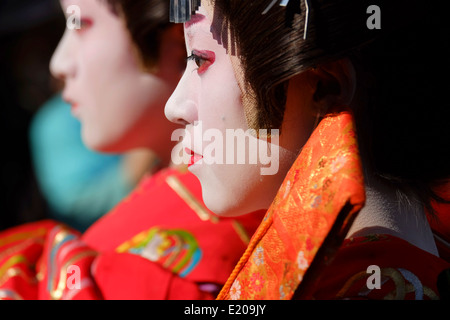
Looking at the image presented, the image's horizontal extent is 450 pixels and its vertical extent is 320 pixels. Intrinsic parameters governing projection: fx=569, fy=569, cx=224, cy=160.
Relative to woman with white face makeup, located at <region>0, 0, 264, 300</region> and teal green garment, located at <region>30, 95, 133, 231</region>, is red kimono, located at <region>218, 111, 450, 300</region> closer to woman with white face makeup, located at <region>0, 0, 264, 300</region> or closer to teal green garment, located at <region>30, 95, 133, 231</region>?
woman with white face makeup, located at <region>0, 0, 264, 300</region>

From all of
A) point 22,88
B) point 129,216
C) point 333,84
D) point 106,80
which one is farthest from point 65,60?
point 22,88

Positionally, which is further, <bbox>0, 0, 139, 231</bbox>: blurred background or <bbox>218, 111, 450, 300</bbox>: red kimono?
<bbox>0, 0, 139, 231</bbox>: blurred background

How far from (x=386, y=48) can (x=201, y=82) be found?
22cm

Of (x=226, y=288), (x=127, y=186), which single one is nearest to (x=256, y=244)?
(x=226, y=288)

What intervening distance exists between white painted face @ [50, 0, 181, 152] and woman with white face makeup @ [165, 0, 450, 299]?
1.30ft

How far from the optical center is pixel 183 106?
0.70 meters

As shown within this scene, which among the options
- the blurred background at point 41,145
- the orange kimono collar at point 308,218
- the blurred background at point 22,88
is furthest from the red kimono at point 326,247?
the blurred background at point 22,88

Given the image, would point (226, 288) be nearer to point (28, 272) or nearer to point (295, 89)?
point (295, 89)

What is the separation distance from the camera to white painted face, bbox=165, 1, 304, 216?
67 centimetres

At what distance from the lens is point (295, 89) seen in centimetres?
65

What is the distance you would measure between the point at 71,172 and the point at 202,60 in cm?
145

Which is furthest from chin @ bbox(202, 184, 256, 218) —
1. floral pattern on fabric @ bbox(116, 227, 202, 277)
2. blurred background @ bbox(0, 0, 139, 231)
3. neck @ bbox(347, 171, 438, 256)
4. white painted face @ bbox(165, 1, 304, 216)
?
blurred background @ bbox(0, 0, 139, 231)

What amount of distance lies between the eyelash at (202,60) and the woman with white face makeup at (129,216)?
0.34 m
